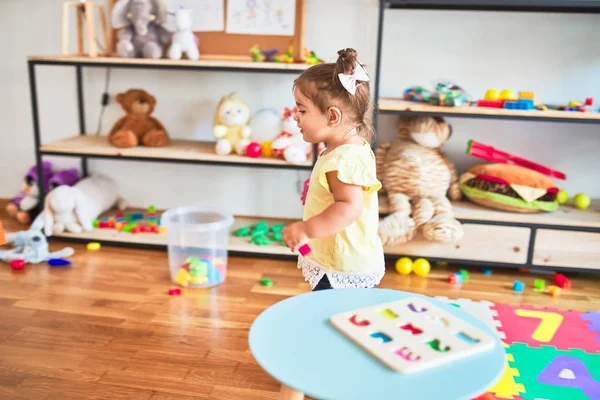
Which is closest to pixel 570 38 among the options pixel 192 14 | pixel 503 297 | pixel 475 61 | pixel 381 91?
pixel 475 61

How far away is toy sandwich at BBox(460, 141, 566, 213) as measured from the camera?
2.38 meters

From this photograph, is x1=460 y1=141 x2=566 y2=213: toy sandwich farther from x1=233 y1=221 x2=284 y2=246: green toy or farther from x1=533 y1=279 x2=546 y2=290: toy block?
x1=233 y1=221 x2=284 y2=246: green toy

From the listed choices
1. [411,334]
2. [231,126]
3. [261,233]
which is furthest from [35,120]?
[411,334]

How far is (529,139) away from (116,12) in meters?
1.89

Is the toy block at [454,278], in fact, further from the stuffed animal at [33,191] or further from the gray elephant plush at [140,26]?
the stuffed animal at [33,191]

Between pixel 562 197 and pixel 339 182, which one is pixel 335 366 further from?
pixel 562 197

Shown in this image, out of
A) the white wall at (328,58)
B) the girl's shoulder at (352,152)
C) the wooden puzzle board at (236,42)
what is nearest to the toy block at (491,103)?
the white wall at (328,58)

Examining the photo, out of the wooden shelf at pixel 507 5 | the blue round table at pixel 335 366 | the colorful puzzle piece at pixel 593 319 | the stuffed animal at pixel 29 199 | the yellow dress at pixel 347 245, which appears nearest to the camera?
the blue round table at pixel 335 366

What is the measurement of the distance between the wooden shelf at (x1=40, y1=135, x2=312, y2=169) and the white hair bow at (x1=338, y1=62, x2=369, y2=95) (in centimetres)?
118

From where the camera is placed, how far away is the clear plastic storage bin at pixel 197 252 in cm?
221

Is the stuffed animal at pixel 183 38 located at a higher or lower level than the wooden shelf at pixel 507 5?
lower

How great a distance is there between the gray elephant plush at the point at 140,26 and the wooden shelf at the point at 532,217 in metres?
1.20

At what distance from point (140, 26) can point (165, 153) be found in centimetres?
55

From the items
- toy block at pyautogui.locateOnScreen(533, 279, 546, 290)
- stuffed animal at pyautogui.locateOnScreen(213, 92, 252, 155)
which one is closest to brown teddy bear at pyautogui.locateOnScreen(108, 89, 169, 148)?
stuffed animal at pyautogui.locateOnScreen(213, 92, 252, 155)
